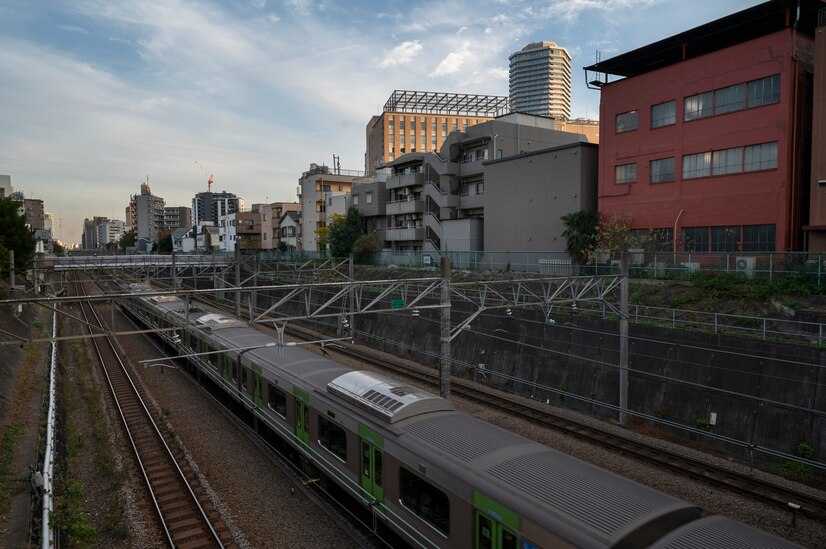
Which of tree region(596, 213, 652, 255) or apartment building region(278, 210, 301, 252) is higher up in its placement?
apartment building region(278, 210, 301, 252)

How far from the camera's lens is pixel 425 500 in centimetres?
756

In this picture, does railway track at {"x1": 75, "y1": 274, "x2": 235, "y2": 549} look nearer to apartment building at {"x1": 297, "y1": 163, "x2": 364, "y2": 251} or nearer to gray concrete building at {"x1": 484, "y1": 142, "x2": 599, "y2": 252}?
gray concrete building at {"x1": 484, "y1": 142, "x2": 599, "y2": 252}

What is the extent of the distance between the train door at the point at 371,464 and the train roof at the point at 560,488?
702mm

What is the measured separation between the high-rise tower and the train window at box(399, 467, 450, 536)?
18353 centimetres

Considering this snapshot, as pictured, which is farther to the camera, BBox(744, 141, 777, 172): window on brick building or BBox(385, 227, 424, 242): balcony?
BBox(385, 227, 424, 242): balcony

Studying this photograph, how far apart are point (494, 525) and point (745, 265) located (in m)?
18.5

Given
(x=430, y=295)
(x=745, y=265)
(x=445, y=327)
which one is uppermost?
(x=745, y=265)

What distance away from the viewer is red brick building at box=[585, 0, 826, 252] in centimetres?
2105

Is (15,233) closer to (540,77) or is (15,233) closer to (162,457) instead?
(162,457)

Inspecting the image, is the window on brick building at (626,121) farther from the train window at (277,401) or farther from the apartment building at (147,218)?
the apartment building at (147,218)

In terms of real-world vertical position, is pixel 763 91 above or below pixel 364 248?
above

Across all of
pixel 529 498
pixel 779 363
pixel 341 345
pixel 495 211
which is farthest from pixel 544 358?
pixel 495 211

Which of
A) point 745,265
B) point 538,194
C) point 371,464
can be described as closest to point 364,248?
point 538,194

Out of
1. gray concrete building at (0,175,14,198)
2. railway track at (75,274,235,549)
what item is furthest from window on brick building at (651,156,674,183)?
gray concrete building at (0,175,14,198)
